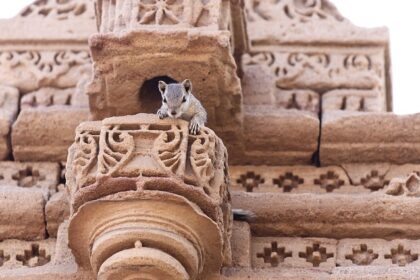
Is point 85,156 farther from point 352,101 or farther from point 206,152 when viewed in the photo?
point 352,101

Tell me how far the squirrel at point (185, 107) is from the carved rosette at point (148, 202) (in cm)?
8

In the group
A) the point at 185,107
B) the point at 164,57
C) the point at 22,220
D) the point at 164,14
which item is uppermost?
the point at 164,14

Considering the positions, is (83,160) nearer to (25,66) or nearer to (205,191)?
(205,191)

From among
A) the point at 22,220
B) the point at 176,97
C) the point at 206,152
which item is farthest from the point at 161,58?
the point at 22,220

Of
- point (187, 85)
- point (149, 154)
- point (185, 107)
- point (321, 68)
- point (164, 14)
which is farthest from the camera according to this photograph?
point (321, 68)

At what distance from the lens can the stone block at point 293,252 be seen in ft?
24.6

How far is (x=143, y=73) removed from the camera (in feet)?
25.5

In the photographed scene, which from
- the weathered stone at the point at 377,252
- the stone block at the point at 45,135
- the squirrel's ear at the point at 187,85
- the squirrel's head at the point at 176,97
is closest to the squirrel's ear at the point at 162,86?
the squirrel's head at the point at 176,97

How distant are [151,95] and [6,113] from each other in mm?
923

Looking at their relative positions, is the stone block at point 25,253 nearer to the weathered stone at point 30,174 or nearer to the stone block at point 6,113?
the weathered stone at point 30,174

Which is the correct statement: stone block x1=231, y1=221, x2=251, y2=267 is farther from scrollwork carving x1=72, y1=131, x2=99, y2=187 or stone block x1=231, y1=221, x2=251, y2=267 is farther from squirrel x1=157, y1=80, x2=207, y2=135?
scrollwork carving x1=72, y1=131, x2=99, y2=187

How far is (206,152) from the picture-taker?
713cm

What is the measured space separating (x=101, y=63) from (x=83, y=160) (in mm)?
812

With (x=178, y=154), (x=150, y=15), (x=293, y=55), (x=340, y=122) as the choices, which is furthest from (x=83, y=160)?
(x=293, y=55)
